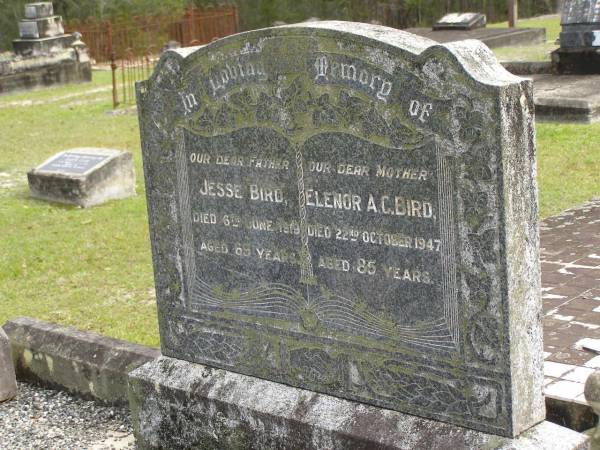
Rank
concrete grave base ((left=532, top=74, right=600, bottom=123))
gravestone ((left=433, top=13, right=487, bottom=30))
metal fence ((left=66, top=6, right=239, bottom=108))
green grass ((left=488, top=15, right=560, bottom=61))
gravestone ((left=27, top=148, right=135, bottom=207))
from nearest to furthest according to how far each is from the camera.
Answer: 1. gravestone ((left=27, top=148, right=135, bottom=207))
2. concrete grave base ((left=532, top=74, right=600, bottom=123))
3. green grass ((left=488, top=15, right=560, bottom=61))
4. gravestone ((left=433, top=13, right=487, bottom=30))
5. metal fence ((left=66, top=6, right=239, bottom=108))

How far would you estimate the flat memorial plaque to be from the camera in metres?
10.8

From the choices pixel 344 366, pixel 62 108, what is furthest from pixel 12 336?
pixel 62 108

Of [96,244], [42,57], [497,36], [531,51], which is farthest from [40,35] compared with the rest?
[96,244]

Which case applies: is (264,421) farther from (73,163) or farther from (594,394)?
(73,163)

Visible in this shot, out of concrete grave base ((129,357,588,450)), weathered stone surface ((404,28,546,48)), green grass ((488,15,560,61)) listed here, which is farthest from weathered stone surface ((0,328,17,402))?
weathered stone surface ((404,28,546,48))

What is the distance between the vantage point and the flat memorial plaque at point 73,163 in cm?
1083

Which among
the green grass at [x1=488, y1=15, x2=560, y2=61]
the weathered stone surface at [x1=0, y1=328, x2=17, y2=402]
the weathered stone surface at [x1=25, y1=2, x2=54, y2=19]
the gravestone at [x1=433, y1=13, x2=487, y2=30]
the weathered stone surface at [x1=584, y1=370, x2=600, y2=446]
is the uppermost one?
the weathered stone surface at [x1=25, y1=2, x2=54, y2=19]

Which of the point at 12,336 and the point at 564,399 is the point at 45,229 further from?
the point at 564,399

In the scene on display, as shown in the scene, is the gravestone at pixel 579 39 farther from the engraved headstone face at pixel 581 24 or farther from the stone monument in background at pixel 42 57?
the stone monument in background at pixel 42 57

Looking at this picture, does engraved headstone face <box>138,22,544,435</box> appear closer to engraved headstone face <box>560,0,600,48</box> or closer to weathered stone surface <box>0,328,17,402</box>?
weathered stone surface <box>0,328,17,402</box>

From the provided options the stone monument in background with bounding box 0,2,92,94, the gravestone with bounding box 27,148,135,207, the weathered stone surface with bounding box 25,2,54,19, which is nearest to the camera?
the gravestone with bounding box 27,148,135,207

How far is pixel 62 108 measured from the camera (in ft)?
62.0

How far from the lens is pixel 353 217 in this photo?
163 inches

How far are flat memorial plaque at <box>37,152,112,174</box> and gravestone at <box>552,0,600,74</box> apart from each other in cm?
646
